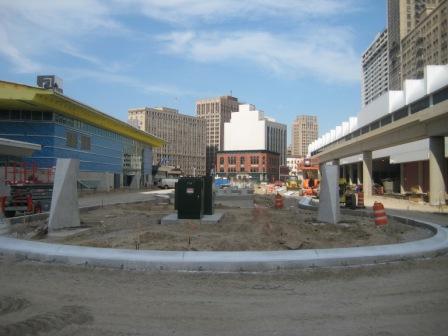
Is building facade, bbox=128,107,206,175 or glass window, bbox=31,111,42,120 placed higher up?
building facade, bbox=128,107,206,175


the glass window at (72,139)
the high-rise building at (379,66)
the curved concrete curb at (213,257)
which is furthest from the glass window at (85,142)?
the high-rise building at (379,66)

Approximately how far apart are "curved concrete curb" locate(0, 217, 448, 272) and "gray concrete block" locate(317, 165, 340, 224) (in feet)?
19.2

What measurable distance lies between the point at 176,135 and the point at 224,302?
549 ft

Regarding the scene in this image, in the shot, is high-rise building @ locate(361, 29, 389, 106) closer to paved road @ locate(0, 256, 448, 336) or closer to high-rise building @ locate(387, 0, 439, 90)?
high-rise building @ locate(387, 0, 439, 90)

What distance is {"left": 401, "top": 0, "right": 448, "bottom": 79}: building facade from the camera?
127 meters

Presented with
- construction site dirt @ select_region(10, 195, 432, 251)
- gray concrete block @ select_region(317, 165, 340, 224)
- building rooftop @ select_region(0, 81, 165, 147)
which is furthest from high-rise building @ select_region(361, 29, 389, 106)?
construction site dirt @ select_region(10, 195, 432, 251)

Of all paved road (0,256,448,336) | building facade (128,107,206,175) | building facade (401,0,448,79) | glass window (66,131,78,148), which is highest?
building facade (401,0,448,79)

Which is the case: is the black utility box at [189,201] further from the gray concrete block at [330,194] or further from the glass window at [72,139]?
the glass window at [72,139]

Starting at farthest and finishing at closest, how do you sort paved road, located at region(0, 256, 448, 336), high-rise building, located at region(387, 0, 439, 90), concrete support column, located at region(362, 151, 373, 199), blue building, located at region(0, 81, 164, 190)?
high-rise building, located at region(387, 0, 439, 90) → concrete support column, located at region(362, 151, 373, 199) → blue building, located at region(0, 81, 164, 190) → paved road, located at region(0, 256, 448, 336)

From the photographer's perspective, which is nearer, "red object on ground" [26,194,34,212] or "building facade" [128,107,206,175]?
"red object on ground" [26,194,34,212]

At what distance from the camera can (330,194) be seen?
17.2m

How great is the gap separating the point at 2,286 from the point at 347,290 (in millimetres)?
5823

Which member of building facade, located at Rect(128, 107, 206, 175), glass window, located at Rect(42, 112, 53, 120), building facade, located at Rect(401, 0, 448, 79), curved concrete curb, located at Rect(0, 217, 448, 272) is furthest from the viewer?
building facade, located at Rect(128, 107, 206, 175)

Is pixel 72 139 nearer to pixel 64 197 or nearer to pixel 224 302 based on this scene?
pixel 64 197
